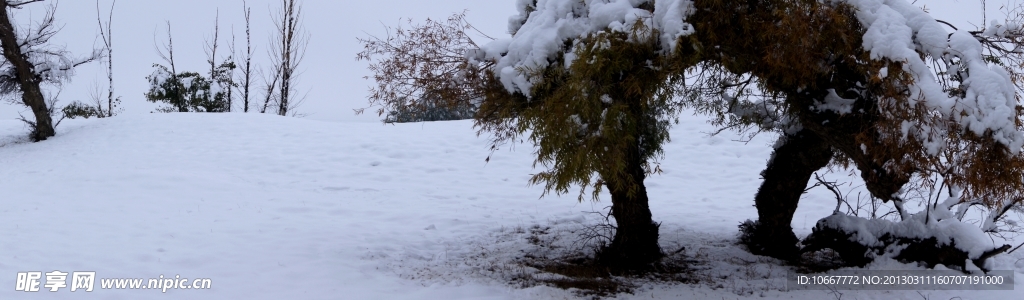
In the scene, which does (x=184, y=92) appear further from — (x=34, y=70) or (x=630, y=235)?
(x=630, y=235)

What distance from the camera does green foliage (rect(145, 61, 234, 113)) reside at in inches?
818

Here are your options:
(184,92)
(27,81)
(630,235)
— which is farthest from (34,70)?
(630,235)

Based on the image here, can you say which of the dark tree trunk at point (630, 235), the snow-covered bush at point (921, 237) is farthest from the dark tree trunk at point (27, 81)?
the snow-covered bush at point (921, 237)

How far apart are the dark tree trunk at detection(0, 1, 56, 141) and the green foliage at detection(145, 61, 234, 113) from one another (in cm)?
599

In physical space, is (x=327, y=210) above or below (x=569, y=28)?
below

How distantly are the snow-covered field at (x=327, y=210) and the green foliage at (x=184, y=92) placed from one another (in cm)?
468

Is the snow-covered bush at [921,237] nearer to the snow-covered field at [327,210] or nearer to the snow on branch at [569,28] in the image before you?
the snow-covered field at [327,210]

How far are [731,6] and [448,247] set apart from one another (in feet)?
14.2

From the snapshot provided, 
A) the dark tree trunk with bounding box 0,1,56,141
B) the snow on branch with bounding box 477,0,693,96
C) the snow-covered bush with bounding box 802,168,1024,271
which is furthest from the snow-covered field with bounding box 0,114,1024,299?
the snow on branch with bounding box 477,0,693,96

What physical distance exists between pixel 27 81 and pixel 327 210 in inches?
393

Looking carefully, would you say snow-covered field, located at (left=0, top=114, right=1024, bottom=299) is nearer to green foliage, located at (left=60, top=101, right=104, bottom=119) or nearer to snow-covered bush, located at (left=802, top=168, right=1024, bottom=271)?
snow-covered bush, located at (left=802, top=168, right=1024, bottom=271)

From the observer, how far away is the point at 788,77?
4648 mm

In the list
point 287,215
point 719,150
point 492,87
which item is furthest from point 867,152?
point 719,150

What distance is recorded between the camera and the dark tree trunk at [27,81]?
45.6 feet
